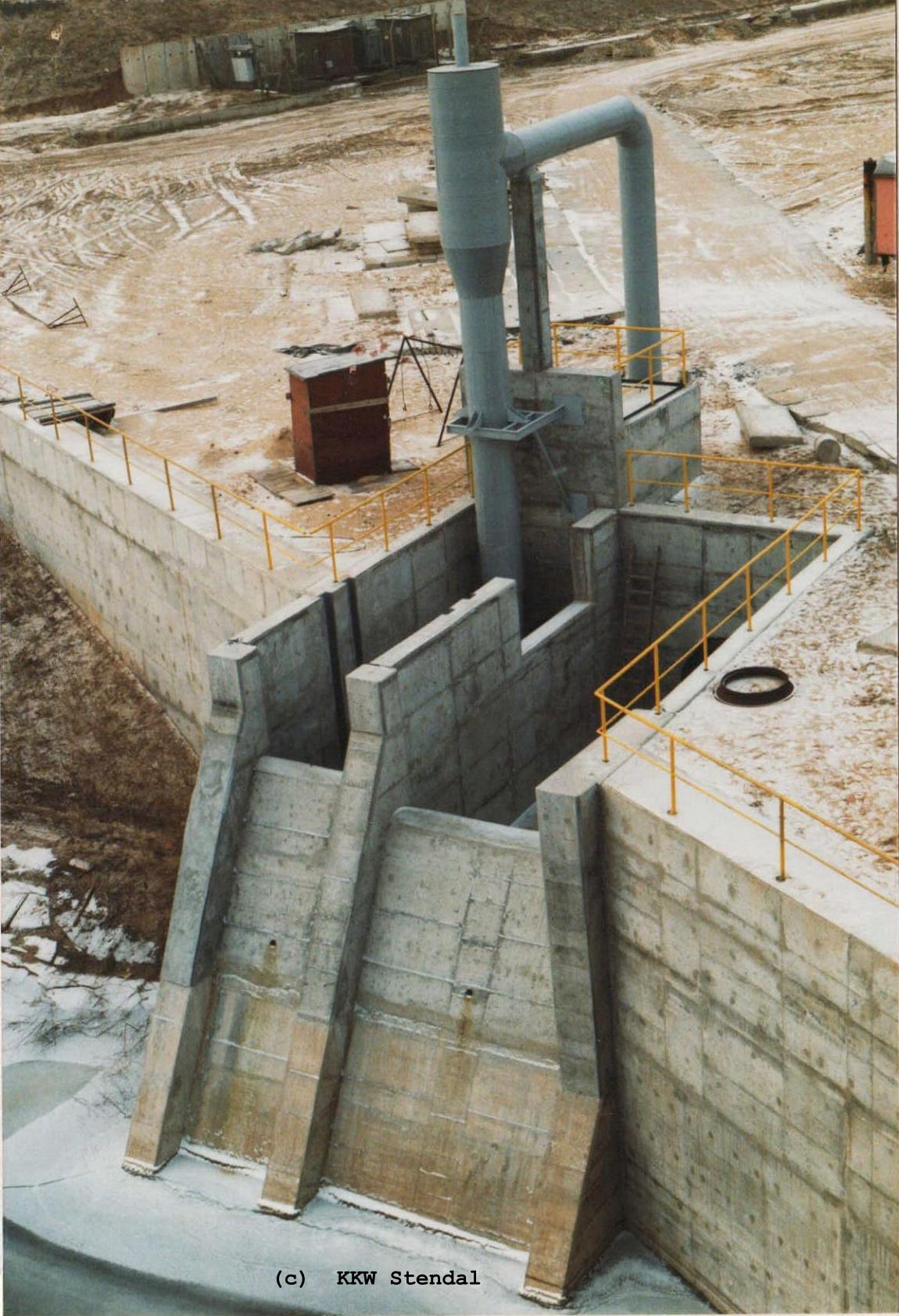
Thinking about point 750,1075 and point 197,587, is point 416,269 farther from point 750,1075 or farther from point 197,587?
point 750,1075

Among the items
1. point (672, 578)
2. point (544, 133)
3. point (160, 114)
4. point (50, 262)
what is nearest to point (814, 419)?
point (672, 578)

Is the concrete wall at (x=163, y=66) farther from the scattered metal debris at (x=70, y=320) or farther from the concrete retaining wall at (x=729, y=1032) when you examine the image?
the concrete retaining wall at (x=729, y=1032)

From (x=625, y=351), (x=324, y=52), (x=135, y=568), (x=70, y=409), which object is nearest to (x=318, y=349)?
(x=70, y=409)

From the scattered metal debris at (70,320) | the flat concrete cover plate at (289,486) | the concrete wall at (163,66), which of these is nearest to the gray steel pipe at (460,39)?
the flat concrete cover plate at (289,486)

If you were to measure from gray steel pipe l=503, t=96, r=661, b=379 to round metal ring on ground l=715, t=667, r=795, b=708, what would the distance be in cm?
617

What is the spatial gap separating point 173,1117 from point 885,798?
8237mm

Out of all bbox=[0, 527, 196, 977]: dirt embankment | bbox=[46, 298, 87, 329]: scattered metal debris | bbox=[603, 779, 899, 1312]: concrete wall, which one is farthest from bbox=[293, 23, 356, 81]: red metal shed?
bbox=[603, 779, 899, 1312]: concrete wall

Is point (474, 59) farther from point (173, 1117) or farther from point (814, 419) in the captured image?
point (173, 1117)

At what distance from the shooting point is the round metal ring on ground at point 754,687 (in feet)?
47.6

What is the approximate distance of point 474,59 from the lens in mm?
51688

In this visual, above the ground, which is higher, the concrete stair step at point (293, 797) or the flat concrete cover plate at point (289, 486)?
the flat concrete cover plate at point (289, 486)

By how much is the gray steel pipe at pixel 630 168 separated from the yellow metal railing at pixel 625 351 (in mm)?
144

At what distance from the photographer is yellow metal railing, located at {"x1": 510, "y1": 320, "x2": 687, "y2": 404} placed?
20484 millimetres

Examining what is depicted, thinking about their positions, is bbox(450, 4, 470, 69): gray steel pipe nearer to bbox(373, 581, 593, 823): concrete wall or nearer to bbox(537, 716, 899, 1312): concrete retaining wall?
bbox(373, 581, 593, 823): concrete wall
